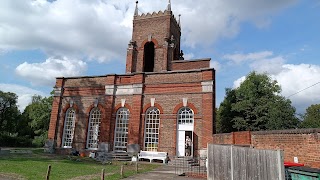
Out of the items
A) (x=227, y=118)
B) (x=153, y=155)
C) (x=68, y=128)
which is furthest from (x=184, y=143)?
(x=227, y=118)

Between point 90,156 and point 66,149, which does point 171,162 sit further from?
point 66,149

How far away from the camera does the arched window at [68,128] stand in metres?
23.5

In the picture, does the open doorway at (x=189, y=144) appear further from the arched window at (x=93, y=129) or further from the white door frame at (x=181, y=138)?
the arched window at (x=93, y=129)

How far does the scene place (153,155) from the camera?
63.7 ft

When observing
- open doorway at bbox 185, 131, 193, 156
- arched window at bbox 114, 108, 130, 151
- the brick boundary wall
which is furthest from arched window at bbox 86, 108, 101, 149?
the brick boundary wall

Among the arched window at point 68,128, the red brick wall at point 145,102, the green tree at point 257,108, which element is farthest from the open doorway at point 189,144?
the green tree at point 257,108

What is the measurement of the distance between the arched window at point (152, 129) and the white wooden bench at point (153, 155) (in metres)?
0.76

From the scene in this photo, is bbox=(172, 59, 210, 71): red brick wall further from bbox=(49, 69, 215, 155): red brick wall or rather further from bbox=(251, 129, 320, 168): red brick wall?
bbox=(251, 129, 320, 168): red brick wall

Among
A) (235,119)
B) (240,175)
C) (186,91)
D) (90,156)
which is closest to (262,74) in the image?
(235,119)

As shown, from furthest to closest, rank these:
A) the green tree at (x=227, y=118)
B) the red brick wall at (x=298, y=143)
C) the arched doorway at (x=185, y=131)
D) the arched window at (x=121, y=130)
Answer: the green tree at (x=227, y=118) → the arched window at (x=121, y=130) → the arched doorway at (x=185, y=131) → the red brick wall at (x=298, y=143)

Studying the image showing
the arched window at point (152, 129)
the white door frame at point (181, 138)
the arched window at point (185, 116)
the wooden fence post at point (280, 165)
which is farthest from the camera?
the arched window at point (152, 129)

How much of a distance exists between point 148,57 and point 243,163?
19.3 meters

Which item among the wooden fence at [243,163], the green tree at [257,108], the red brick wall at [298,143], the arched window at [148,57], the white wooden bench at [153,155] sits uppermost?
the arched window at [148,57]

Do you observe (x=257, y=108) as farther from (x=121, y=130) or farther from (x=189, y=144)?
(x=121, y=130)
